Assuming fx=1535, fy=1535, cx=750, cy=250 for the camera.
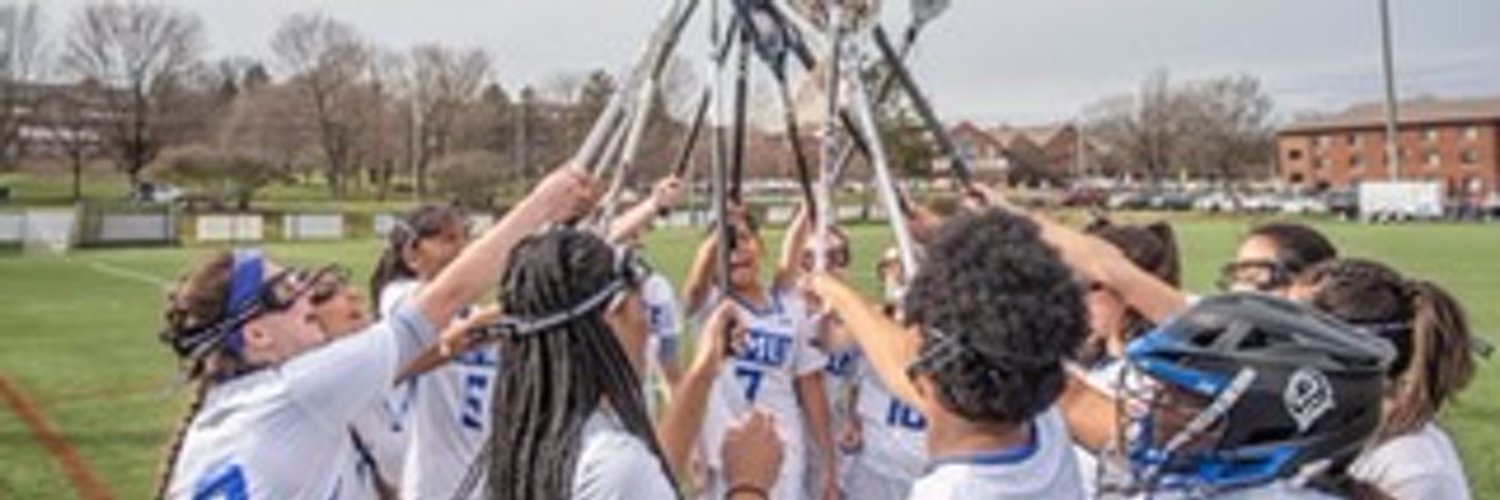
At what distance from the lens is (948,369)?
2924 mm

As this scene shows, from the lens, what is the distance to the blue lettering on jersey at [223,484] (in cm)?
337

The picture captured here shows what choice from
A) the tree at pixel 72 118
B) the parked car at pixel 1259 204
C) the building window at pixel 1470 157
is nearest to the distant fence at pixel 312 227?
the tree at pixel 72 118

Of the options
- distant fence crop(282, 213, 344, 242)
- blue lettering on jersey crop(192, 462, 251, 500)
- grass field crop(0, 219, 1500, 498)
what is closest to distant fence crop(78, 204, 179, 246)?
grass field crop(0, 219, 1500, 498)

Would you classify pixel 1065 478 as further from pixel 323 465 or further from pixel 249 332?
pixel 249 332

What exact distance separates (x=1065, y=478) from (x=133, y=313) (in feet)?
75.8

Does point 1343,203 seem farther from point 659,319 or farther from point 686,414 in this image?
point 686,414

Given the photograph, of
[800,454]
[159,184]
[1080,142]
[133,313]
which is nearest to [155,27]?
[159,184]

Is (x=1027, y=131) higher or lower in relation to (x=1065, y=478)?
higher

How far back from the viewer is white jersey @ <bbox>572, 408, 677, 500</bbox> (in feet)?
9.70

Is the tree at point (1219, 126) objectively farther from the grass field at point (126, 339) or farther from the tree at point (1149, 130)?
the grass field at point (126, 339)

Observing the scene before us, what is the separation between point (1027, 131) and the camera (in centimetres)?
14900

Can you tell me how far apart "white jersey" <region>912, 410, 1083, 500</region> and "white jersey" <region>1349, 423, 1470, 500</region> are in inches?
28.8

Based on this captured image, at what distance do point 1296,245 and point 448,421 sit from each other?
3.01 meters

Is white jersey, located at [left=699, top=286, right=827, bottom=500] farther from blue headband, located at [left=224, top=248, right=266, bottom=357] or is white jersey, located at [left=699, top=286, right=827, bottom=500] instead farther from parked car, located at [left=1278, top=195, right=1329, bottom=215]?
parked car, located at [left=1278, top=195, right=1329, bottom=215]
